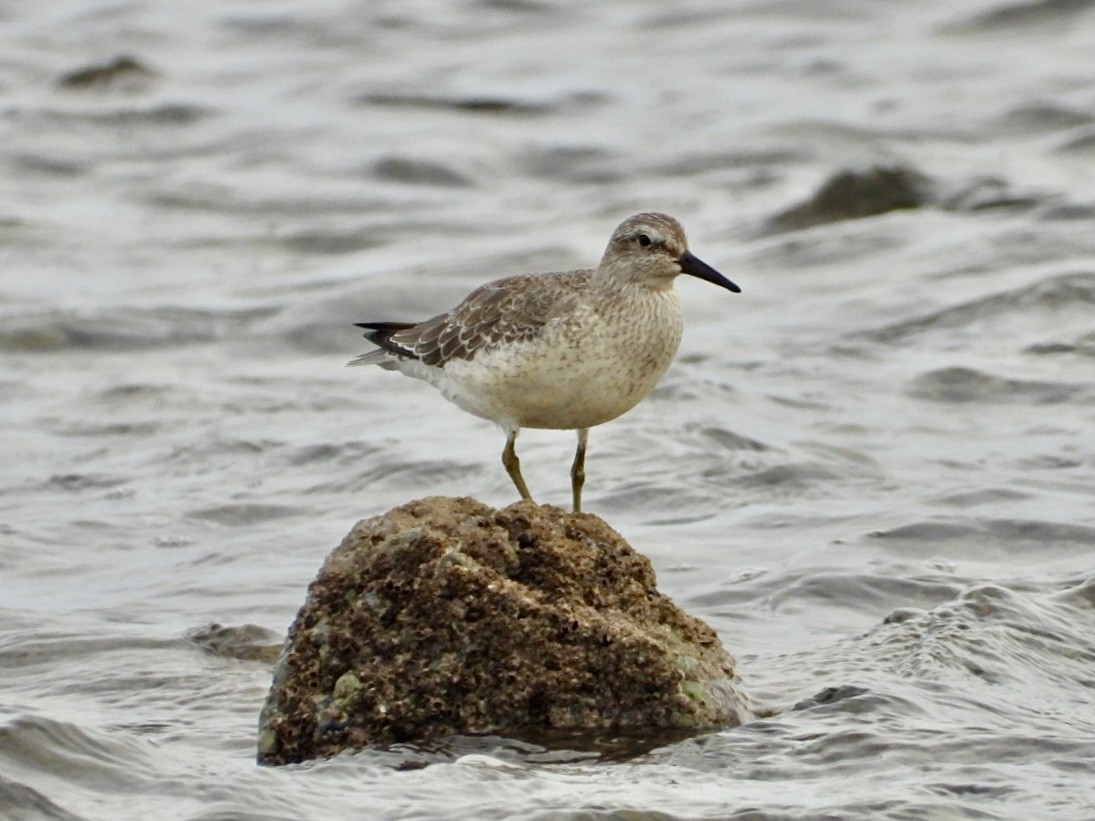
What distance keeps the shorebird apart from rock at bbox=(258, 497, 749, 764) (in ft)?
5.38

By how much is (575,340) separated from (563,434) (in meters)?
4.13

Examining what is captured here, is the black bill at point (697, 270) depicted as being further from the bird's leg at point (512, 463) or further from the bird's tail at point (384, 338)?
the bird's tail at point (384, 338)

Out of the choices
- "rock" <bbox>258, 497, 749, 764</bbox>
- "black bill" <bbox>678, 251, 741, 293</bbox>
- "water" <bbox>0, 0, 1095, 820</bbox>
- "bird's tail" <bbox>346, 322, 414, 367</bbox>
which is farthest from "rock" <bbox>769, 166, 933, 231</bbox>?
"rock" <bbox>258, 497, 749, 764</bbox>

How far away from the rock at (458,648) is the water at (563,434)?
0.47 feet

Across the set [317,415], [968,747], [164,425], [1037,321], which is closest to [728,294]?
[1037,321]

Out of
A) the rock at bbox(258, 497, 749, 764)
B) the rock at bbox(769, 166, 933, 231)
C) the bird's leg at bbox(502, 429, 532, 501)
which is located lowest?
the rock at bbox(258, 497, 749, 764)

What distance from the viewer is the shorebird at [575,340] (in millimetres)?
8359

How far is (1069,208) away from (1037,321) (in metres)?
2.70

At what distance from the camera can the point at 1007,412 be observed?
12.1 meters

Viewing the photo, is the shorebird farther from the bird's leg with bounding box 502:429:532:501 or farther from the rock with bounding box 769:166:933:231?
the rock with bounding box 769:166:933:231

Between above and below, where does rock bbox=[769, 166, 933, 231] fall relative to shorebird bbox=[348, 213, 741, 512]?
above

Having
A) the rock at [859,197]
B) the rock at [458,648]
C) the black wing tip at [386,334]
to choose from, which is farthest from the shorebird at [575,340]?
the rock at [859,197]

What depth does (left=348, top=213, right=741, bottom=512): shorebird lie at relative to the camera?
8359mm

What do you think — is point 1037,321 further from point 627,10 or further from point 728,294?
point 627,10
